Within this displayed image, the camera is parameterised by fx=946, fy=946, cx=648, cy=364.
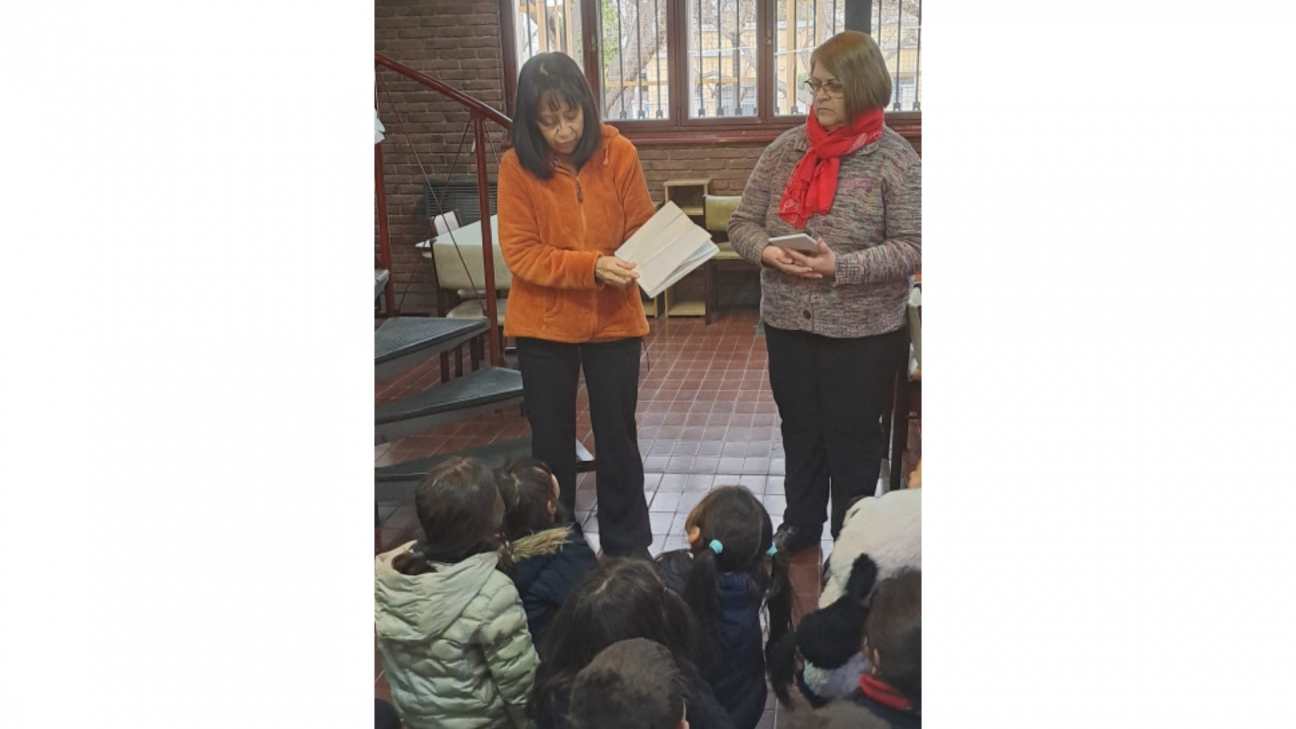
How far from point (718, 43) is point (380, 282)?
0.80 m

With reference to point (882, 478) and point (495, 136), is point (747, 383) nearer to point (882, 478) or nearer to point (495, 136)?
point (882, 478)

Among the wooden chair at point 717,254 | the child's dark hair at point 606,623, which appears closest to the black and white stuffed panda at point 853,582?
the child's dark hair at point 606,623

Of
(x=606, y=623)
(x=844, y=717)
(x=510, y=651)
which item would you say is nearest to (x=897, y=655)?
(x=844, y=717)

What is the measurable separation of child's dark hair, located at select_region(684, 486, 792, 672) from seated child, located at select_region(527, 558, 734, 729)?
3.1 inches

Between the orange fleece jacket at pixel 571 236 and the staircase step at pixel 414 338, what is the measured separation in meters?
0.18

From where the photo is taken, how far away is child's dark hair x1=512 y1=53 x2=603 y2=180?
5.40ft

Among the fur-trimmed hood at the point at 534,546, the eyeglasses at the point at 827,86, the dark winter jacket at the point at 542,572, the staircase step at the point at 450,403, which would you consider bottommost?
the dark winter jacket at the point at 542,572

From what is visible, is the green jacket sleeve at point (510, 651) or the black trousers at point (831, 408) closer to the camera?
the green jacket sleeve at point (510, 651)

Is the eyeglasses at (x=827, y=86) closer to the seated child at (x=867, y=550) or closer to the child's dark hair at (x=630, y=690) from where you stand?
the seated child at (x=867, y=550)

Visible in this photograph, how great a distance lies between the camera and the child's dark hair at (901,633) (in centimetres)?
130

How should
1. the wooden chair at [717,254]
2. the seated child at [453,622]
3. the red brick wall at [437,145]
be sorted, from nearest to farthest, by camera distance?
the seated child at [453,622]
the red brick wall at [437,145]
the wooden chair at [717,254]

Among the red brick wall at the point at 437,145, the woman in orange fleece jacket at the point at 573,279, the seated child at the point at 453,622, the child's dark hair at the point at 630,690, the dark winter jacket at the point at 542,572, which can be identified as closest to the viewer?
the child's dark hair at the point at 630,690

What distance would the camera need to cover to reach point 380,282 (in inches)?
73.7

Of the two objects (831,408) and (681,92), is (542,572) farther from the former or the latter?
(681,92)
